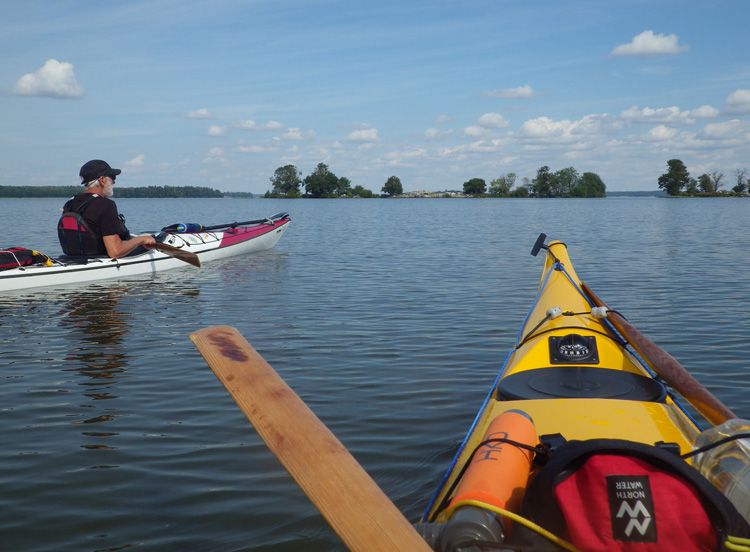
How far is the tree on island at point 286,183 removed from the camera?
124 meters

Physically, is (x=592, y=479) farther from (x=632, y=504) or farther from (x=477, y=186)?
(x=477, y=186)

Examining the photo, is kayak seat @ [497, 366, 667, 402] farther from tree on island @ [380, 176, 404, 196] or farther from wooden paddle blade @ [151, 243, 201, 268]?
tree on island @ [380, 176, 404, 196]

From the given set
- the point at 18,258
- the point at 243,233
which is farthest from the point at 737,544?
the point at 243,233

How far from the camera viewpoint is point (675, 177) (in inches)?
4203

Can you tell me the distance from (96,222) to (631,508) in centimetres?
1071

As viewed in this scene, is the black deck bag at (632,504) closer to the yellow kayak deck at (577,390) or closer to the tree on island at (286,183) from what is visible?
the yellow kayak deck at (577,390)

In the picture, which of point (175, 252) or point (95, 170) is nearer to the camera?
point (95, 170)

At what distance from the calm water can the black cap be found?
6.53 ft

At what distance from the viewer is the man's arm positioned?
436 inches

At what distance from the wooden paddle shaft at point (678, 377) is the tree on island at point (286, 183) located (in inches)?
4789

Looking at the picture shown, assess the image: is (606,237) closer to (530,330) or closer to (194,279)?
(194,279)

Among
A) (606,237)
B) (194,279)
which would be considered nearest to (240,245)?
(194,279)

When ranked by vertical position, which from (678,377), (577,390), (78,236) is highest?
(78,236)

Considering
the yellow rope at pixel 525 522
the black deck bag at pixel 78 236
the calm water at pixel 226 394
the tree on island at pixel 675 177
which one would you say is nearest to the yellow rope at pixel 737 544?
the yellow rope at pixel 525 522
